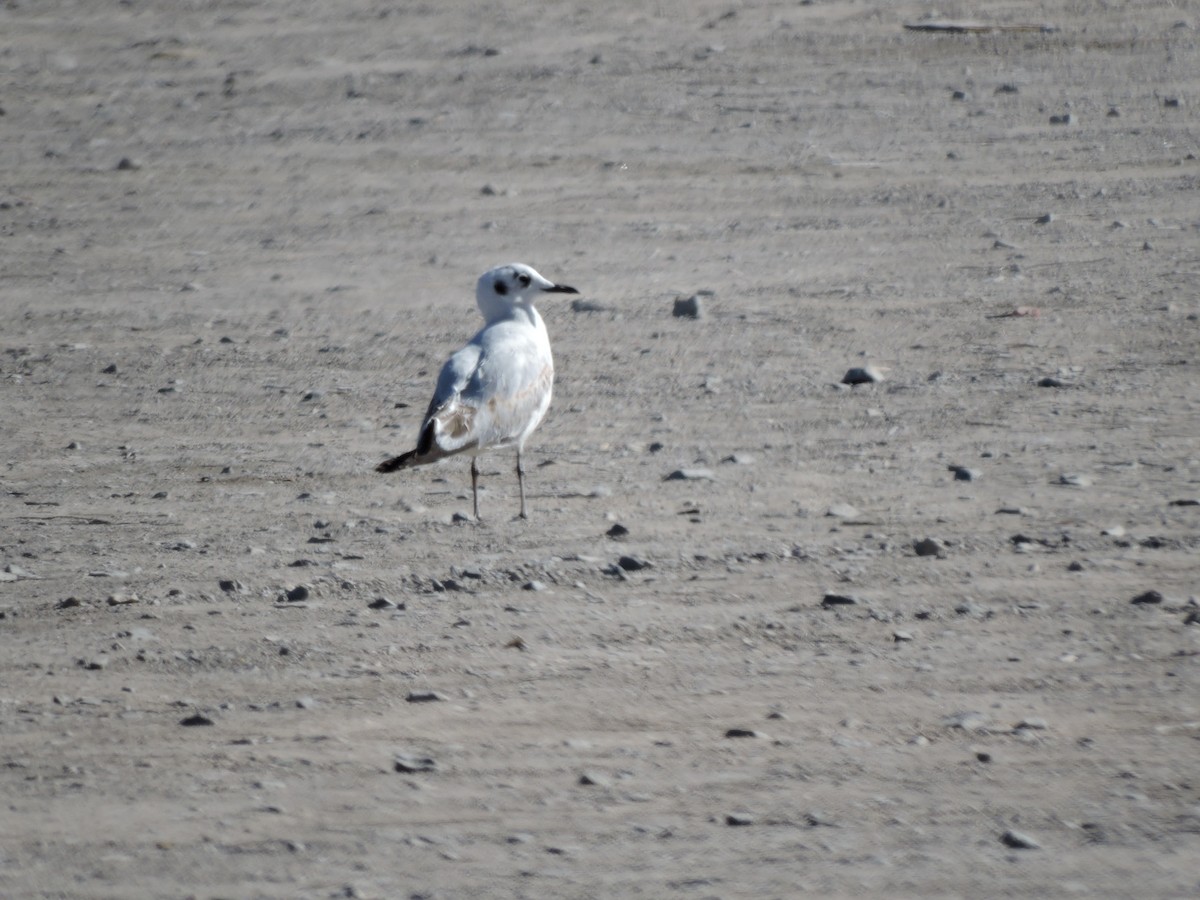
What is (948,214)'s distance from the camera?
12.0m

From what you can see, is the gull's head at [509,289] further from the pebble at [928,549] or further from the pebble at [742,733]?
the pebble at [742,733]

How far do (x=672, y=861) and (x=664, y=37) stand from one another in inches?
505

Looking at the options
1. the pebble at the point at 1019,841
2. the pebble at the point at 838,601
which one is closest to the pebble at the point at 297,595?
the pebble at the point at 838,601

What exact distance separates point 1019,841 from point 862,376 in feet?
15.1

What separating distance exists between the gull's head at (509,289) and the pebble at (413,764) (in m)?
3.65

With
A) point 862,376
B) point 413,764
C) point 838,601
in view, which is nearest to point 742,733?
point 413,764

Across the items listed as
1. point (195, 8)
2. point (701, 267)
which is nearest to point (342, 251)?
point (701, 267)

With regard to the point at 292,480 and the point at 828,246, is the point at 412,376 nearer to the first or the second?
the point at 292,480

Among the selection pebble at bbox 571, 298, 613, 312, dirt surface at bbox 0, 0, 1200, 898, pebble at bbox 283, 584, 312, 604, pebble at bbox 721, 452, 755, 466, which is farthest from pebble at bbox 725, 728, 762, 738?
pebble at bbox 571, 298, 613, 312

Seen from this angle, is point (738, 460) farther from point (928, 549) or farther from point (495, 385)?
point (928, 549)

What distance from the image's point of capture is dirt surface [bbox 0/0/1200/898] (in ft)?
15.3

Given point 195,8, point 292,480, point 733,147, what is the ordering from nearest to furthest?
point 292,480
point 733,147
point 195,8

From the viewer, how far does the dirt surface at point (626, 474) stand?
4648 mm

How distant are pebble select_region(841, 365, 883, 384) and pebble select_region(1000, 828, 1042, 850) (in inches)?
179
